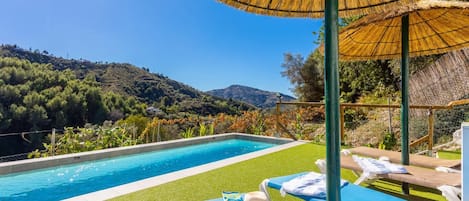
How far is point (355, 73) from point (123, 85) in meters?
24.6

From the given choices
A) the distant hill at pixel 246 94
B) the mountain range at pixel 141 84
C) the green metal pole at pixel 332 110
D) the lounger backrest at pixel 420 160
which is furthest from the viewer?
the distant hill at pixel 246 94

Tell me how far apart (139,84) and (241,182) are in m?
29.9

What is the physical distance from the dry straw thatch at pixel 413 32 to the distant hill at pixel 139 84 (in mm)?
22820

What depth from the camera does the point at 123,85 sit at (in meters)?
32.1

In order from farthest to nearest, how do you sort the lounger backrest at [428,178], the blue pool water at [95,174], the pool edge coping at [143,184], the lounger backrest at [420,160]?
the blue pool water at [95,174] < the lounger backrest at [420,160] < the pool edge coping at [143,184] < the lounger backrest at [428,178]

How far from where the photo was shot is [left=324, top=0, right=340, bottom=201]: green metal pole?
5.84ft

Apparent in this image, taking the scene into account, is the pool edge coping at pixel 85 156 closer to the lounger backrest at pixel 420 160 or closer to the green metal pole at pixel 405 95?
the lounger backrest at pixel 420 160

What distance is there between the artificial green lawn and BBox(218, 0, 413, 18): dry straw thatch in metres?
2.42

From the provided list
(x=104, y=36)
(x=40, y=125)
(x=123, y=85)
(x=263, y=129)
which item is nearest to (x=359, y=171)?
(x=263, y=129)

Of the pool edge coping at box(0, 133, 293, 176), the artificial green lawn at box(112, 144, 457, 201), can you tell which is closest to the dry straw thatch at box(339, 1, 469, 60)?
the artificial green lawn at box(112, 144, 457, 201)

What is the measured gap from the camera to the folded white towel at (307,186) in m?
3.06

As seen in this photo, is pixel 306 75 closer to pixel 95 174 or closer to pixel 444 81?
pixel 444 81

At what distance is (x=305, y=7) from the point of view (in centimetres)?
305

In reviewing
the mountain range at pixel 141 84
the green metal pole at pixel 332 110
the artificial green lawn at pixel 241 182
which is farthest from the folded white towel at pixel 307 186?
the mountain range at pixel 141 84
